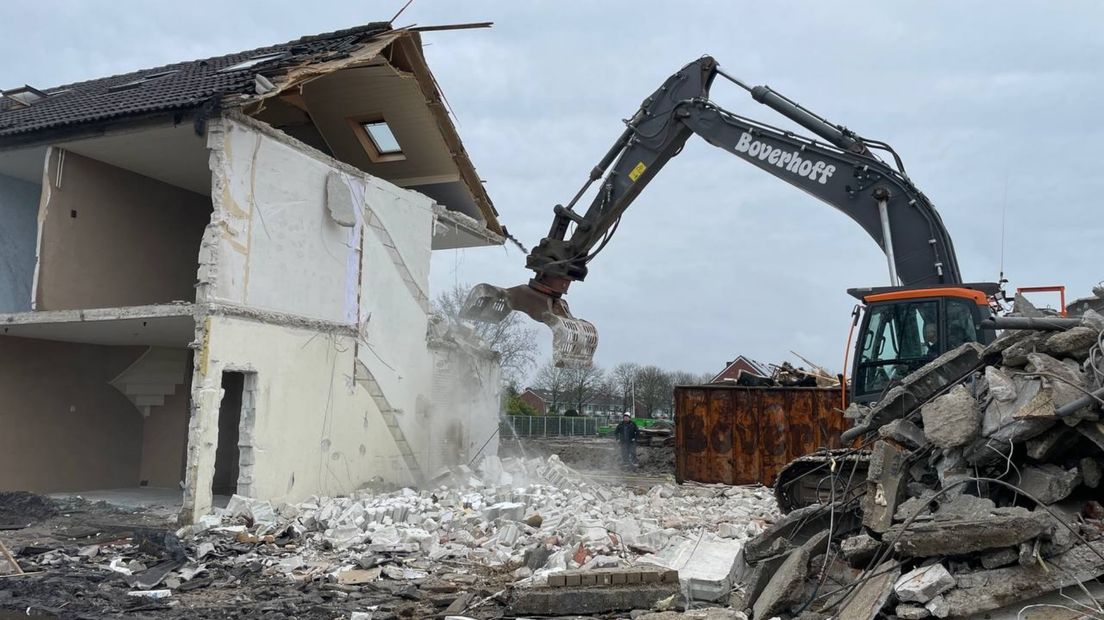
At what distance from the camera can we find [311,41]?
569 inches

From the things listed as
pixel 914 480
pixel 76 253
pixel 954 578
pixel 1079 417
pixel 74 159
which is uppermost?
pixel 74 159

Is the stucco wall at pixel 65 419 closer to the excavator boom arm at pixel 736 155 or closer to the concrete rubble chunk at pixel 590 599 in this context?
the excavator boom arm at pixel 736 155

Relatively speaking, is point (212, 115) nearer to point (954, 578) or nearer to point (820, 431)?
Result: point (954, 578)

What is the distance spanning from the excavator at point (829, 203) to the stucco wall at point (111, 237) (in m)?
5.19

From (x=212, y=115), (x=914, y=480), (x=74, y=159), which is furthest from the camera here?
(x=74, y=159)

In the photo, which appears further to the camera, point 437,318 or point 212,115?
point 437,318

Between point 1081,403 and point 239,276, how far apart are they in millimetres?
9506

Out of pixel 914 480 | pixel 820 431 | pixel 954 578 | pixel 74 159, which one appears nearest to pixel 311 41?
pixel 74 159

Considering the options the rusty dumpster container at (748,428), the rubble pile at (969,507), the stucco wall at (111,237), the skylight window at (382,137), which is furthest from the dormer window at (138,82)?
the rubble pile at (969,507)

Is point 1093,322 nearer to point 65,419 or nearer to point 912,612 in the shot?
point 912,612

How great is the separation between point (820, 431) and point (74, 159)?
41.6 ft

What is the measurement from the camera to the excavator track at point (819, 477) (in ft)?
25.7

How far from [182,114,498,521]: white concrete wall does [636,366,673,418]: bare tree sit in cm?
4248

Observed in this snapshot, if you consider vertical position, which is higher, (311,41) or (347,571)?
(311,41)
